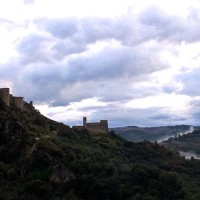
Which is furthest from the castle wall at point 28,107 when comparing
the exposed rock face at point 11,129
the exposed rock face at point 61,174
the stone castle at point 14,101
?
the exposed rock face at point 61,174

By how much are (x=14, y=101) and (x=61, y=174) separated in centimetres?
2687

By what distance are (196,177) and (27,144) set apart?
3413 centimetres

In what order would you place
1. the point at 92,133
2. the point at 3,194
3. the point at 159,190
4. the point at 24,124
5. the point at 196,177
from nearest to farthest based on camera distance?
the point at 3,194
the point at 159,190
the point at 24,124
the point at 196,177
the point at 92,133

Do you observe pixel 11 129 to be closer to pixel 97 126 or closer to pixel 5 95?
pixel 5 95

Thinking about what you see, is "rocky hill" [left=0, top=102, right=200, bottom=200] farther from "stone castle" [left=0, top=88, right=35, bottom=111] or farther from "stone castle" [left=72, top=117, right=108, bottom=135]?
"stone castle" [left=72, top=117, right=108, bottom=135]

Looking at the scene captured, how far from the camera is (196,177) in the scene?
9081 cm

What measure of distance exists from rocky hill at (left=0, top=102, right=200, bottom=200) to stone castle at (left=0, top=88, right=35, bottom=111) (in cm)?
213

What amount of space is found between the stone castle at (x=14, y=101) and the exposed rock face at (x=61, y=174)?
22.2m

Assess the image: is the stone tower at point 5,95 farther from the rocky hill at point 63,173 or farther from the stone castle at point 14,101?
the rocky hill at point 63,173

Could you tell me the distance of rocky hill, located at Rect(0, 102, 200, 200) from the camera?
63.4m

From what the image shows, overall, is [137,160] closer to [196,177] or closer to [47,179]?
[196,177]

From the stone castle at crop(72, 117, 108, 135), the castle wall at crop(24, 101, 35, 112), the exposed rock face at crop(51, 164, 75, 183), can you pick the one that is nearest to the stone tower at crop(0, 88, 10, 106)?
the castle wall at crop(24, 101, 35, 112)

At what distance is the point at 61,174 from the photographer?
6681 cm

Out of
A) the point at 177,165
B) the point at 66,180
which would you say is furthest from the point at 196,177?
the point at 66,180
